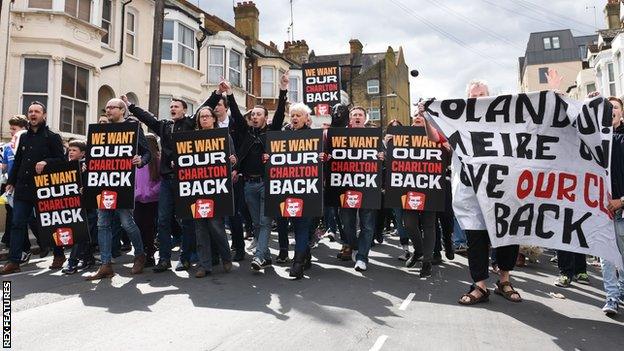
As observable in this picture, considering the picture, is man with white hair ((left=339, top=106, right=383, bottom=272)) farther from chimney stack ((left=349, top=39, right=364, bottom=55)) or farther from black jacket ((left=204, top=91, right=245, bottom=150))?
chimney stack ((left=349, top=39, right=364, bottom=55))

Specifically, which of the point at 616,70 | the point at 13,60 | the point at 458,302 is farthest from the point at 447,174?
the point at 616,70

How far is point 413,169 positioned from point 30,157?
16.9 ft

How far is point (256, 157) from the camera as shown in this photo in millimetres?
6258

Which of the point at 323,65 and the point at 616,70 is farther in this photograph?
the point at 616,70

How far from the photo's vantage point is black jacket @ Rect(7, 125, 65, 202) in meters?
6.12

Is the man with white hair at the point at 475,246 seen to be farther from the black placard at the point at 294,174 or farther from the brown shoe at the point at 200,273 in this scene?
the brown shoe at the point at 200,273

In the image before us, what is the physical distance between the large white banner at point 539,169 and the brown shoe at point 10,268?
579 cm

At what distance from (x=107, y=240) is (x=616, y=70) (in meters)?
32.2

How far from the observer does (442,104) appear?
4734 millimetres

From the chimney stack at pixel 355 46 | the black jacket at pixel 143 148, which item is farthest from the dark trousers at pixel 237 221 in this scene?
the chimney stack at pixel 355 46

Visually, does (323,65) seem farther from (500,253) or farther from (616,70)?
(616,70)

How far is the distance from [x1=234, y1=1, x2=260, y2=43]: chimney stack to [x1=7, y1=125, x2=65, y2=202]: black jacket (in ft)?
72.2

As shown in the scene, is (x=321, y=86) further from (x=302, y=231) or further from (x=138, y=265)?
(x=138, y=265)

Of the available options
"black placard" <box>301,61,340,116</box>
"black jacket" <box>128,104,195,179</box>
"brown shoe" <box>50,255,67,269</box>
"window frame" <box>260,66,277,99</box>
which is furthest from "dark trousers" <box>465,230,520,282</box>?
"window frame" <box>260,66,277,99</box>
